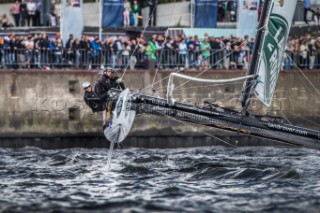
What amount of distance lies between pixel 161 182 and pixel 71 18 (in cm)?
1738

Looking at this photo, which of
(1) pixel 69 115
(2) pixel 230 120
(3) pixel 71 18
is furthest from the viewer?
(3) pixel 71 18

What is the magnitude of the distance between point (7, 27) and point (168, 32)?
22.8ft

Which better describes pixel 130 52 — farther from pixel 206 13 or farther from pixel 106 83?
pixel 106 83

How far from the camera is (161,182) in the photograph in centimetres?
2741

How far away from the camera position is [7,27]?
46.8 m

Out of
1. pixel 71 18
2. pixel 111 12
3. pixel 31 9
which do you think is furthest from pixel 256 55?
pixel 31 9

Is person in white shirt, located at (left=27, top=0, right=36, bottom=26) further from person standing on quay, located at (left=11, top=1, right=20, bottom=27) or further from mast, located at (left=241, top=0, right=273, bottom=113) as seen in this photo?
mast, located at (left=241, top=0, right=273, bottom=113)

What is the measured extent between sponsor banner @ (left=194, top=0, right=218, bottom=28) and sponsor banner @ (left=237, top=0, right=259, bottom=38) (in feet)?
6.41

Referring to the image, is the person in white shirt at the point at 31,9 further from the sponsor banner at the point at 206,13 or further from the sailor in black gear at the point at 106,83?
the sailor in black gear at the point at 106,83

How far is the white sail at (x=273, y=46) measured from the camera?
2855 cm

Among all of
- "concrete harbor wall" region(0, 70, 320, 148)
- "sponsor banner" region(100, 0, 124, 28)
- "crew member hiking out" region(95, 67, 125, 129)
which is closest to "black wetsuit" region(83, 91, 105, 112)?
"crew member hiking out" region(95, 67, 125, 129)

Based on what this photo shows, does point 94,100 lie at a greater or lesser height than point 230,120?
greater

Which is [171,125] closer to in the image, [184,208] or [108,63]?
[108,63]

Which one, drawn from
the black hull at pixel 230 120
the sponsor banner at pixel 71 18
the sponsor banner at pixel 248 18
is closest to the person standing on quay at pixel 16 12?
the sponsor banner at pixel 71 18
